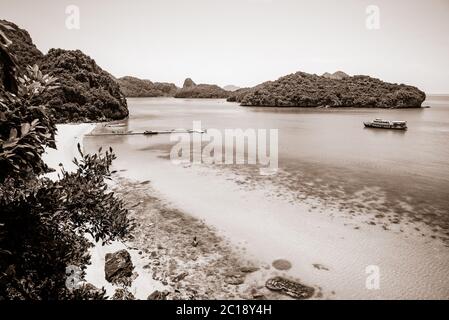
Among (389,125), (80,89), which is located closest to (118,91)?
(80,89)

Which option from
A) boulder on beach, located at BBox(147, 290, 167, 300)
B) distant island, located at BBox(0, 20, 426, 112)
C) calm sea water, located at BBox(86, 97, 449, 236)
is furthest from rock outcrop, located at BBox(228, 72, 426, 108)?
boulder on beach, located at BBox(147, 290, 167, 300)

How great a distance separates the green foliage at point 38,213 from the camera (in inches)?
241

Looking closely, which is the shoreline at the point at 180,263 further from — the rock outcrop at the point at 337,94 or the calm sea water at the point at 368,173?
the rock outcrop at the point at 337,94

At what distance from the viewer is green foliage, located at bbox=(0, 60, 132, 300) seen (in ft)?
20.1

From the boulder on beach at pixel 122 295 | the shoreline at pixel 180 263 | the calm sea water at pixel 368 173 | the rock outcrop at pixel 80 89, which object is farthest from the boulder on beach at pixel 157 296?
the rock outcrop at pixel 80 89

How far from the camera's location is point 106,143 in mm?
37344

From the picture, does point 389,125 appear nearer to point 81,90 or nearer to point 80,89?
point 81,90

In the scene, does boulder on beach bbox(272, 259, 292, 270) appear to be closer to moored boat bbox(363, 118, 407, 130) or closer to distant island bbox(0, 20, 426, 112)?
distant island bbox(0, 20, 426, 112)

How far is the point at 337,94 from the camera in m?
147

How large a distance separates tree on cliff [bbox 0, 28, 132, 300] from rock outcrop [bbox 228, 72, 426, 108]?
142 m

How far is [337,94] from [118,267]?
156 m
